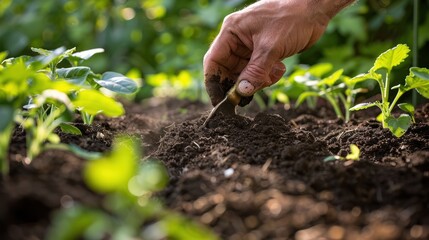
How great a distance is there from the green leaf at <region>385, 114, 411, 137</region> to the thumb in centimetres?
48

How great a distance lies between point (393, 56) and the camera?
73.2 inches

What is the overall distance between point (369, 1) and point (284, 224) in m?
3.31

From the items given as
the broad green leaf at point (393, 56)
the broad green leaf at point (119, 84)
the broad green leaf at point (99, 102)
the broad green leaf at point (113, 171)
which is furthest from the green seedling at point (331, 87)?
the broad green leaf at point (113, 171)

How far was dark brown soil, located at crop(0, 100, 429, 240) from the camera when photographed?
3.47 ft

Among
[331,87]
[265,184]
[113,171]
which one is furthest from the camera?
[331,87]

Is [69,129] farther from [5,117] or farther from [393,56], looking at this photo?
[393,56]

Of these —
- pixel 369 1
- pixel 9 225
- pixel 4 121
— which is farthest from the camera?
pixel 369 1

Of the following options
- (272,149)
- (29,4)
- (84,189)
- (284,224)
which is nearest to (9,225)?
(84,189)

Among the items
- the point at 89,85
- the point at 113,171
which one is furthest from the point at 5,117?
the point at 89,85

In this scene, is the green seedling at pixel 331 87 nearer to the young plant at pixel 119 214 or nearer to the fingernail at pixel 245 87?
the fingernail at pixel 245 87

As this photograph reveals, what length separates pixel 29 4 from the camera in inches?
197

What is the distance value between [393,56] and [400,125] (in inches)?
10.4

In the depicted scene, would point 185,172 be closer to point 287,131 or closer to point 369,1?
point 287,131

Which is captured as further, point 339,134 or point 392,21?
point 392,21
